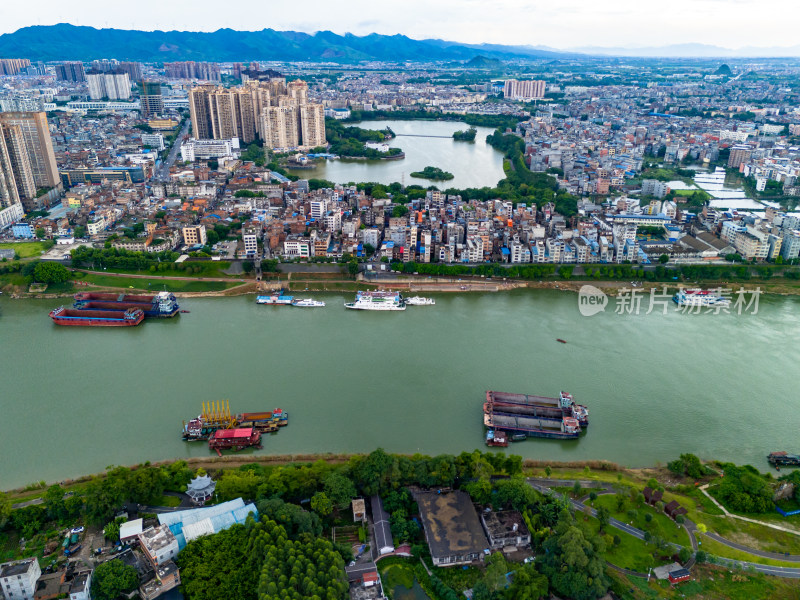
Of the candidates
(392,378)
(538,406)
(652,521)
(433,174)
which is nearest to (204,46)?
(433,174)

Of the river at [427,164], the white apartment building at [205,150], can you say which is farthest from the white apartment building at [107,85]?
the river at [427,164]

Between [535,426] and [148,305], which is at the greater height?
[148,305]

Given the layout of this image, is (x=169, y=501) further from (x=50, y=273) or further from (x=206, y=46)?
(x=206, y=46)

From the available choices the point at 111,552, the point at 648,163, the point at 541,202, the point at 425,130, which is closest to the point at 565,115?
the point at 425,130

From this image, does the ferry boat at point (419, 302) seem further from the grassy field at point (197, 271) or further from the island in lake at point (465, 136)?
the island in lake at point (465, 136)

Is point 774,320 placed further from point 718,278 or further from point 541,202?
point 541,202

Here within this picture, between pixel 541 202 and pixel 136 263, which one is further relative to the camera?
pixel 541 202
